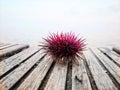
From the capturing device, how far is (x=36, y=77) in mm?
1171

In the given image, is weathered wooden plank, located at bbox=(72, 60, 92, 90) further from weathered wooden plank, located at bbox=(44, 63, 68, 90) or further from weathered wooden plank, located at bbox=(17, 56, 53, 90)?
weathered wooden plank, located at bbox=(17, 56, 53, 90)

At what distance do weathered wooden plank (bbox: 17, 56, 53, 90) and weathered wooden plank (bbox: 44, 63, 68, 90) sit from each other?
5 cm

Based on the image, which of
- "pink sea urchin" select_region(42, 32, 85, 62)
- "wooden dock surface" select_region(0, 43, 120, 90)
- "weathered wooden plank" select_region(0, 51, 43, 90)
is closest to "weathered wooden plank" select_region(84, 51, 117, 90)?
"wooden dock surface" select_region(0, 43, 120, 90)

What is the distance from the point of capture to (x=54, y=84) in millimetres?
1074

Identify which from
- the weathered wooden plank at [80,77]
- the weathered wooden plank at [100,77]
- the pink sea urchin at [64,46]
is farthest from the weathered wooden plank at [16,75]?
the weathered wooden plank at [100,77]

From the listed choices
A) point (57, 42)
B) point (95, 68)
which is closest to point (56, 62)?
point (57, 42)

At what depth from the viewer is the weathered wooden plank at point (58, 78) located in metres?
1.04

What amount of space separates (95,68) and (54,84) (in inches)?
15.9

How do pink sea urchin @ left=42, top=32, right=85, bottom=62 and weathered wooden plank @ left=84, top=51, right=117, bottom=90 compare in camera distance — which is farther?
pink sea urchin @ left=42, top=32, right=85, bottom=62

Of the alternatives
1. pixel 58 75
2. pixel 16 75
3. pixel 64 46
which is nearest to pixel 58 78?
pixel 58 75

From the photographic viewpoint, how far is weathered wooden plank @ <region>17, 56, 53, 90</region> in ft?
3.37

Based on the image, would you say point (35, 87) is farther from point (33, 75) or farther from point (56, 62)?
point (56, 62)

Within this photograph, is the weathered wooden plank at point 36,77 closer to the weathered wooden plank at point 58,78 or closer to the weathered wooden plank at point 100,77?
the weathered wooden plank at point 58,78

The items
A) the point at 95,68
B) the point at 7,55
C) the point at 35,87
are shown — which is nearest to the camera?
the point at 35,87
